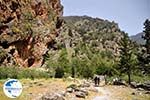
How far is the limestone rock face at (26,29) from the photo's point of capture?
3853cm

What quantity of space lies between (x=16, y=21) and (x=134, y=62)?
1944 cm

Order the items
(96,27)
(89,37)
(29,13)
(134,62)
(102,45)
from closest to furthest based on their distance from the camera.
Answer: (134,62), (29,13), (102,45), (89,37), (96,27)

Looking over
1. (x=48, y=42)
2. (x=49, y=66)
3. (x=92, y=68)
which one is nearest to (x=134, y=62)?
(x=92, y=68)

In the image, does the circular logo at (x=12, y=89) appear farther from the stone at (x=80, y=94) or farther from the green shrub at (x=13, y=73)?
the stone at (x=80, y=94)

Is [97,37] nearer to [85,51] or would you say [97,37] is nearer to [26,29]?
[85,51]

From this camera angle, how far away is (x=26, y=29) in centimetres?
4534

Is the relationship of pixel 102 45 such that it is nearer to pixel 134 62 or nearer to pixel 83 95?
pixel 134 62

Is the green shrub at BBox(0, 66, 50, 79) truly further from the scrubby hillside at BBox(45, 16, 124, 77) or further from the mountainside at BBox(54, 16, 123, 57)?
the mountainside at BBox(54, 16, 123, 57)

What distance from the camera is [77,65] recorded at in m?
45.4

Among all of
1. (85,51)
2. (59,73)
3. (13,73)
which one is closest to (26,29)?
(59,73)

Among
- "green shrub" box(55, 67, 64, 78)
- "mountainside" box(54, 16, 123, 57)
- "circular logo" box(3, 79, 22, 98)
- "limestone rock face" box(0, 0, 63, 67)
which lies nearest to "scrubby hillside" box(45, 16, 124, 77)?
"mountainside" box(54, 16, 123, 57)

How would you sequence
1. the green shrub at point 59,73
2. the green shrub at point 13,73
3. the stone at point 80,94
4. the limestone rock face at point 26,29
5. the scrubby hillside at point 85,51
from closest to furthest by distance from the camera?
the green shrub at point 13,73 → the stone at point 80,94 → the green shrub at point 59,73 → the limestone rock face at point 26,29 → the scrubby hillside at point 85,51

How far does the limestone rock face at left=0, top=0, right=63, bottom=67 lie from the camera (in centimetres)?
3853

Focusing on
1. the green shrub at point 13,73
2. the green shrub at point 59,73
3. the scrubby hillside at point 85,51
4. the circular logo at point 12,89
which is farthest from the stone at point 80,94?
the scrubby hillside at point 85,51
